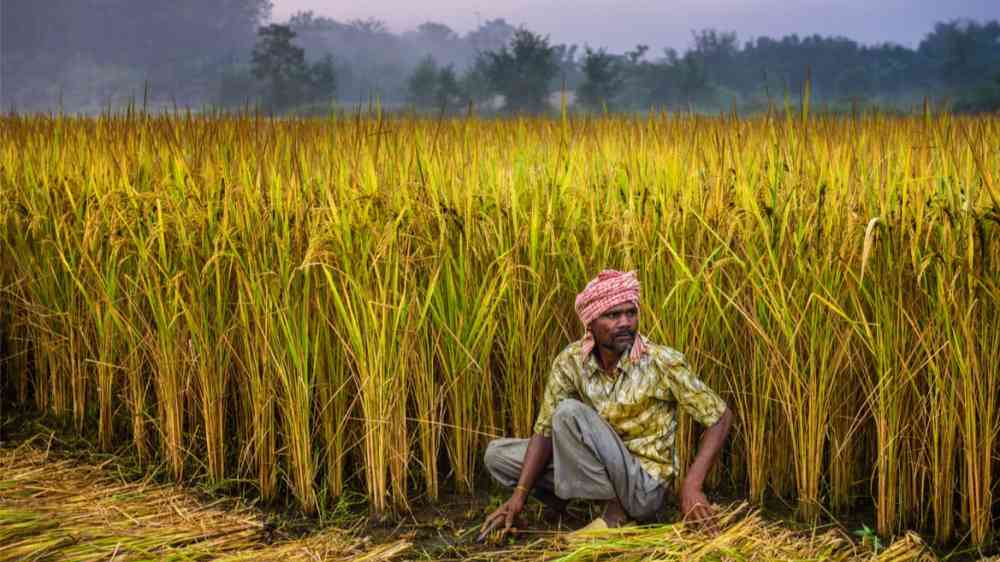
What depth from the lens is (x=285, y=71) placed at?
1674 inches

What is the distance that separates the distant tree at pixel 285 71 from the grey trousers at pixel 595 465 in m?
39.0

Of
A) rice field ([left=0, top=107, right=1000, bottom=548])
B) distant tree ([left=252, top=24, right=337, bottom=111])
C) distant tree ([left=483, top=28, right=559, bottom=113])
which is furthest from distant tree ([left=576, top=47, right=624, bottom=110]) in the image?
rice field ([left=0, top=107, right=1000, bottom=548])

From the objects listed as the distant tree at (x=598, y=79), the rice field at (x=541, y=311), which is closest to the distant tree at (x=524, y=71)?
the distant tree at (x=598, y=79)

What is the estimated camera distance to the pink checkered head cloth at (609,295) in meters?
2.94

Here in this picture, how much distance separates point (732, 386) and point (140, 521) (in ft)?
7.06

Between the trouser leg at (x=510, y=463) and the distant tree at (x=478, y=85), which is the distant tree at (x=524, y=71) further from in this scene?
the trouser leg at (x=510, y=463)

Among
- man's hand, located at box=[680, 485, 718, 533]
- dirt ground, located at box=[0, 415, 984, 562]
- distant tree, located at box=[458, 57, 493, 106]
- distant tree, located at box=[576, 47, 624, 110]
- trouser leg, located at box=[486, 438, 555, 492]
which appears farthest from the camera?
distant tree, located at box=[458, 57, 493, 106]

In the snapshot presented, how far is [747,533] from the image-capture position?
308cm

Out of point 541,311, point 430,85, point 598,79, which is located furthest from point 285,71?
point 541,311

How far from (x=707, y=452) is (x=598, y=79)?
38298 mm

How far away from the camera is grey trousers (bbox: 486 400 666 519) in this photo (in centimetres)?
309

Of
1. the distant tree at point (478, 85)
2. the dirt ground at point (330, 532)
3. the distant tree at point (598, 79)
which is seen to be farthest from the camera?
the distant tree at point (478, 85)

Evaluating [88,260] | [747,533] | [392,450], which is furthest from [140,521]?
[747,533]

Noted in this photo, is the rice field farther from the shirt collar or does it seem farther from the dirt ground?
the shirt collar
